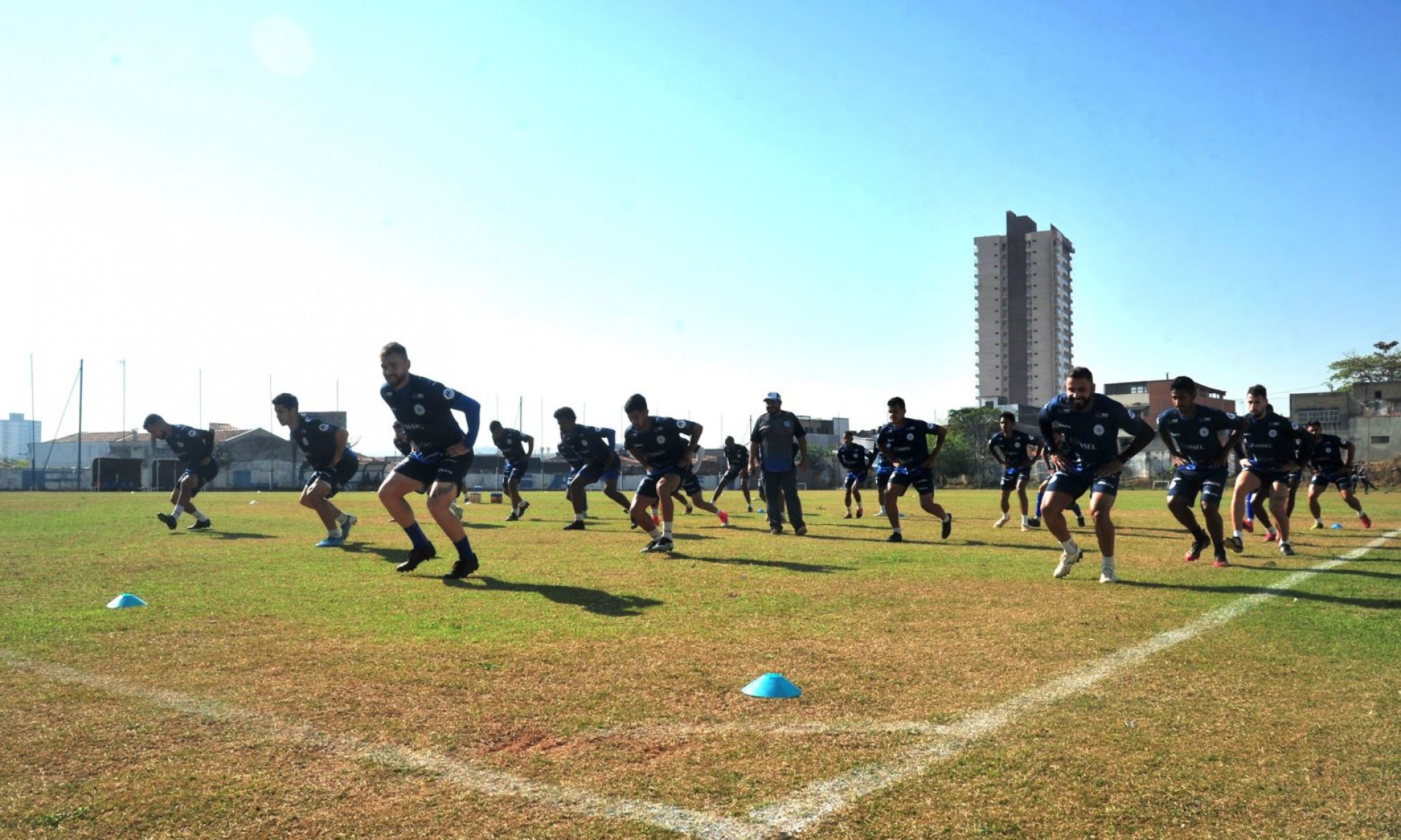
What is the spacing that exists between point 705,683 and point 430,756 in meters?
1.53

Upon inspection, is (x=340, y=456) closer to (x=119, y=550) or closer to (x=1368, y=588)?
(x=119, y=550)

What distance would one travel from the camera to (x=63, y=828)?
2.79 m

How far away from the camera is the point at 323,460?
43.1 feet

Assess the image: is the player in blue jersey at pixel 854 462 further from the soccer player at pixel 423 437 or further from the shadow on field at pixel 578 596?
the shadow on field at pixel 578 596

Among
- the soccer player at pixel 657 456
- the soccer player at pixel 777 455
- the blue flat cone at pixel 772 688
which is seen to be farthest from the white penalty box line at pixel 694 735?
the soccer player at pixel 777 455

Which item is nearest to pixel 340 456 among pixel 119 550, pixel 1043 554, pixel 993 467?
pixel 119 550

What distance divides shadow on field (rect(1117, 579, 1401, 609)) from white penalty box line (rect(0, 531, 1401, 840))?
329 centimetres

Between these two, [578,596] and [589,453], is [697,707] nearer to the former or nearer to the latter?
[578,596]

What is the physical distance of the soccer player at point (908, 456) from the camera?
13.6 meters

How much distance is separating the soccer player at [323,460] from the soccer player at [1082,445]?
896 centimetres

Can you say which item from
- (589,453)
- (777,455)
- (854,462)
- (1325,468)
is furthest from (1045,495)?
(854,462)

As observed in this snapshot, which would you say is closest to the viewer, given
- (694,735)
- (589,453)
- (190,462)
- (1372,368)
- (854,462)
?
(694,735)

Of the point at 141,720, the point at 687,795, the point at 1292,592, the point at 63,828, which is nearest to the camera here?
the point at 63,828

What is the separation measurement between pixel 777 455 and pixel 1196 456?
5.93 m
